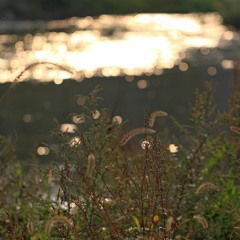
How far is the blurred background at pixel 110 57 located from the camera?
20156 mm

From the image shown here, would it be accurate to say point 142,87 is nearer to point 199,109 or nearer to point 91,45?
point 91,45

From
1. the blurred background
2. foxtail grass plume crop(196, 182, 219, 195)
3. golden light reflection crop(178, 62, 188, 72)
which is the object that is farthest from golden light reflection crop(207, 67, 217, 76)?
foxtail grass plume crop(196, 182, 219, 195)

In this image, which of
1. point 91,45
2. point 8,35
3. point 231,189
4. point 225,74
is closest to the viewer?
point 231,189

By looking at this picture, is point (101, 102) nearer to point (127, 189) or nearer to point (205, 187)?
point (127, 189)

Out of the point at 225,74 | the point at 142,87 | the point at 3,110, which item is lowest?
the point at 3,110

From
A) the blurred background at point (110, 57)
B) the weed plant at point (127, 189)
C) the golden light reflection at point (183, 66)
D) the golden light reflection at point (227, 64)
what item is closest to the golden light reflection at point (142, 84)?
the blurred background at point (110, 57)

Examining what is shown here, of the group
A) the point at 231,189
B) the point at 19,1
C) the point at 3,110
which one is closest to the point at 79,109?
the point at 3,110

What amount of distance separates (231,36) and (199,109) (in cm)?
3579

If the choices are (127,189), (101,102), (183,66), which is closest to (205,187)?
(127,189)

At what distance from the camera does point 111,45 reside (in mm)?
36406

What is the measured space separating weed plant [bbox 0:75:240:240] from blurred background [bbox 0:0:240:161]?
1.13 meters

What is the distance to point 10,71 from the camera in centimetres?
2673

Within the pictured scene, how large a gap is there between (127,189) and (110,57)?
90.5 ft

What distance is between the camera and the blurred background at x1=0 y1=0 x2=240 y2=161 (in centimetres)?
2016
